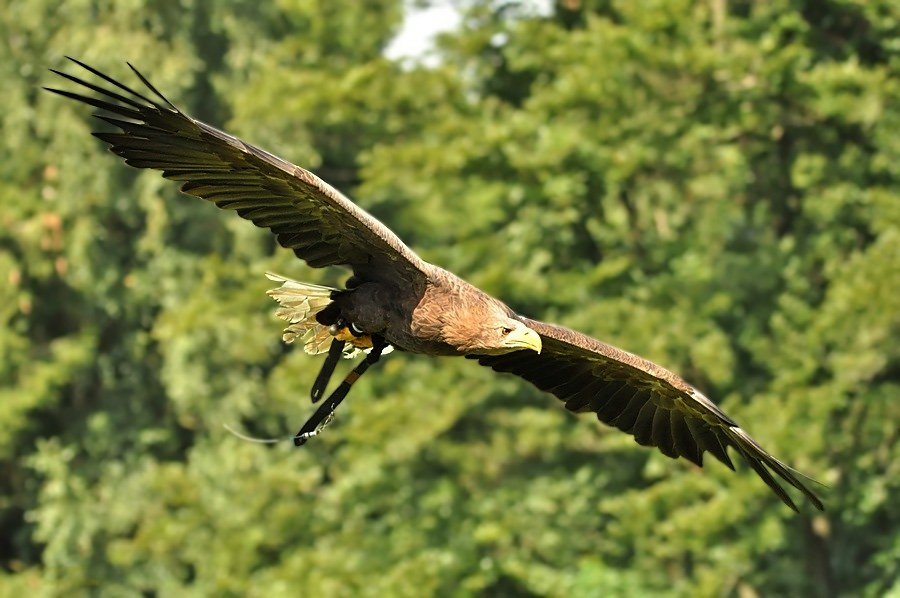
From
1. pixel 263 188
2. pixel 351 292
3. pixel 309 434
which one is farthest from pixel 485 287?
pixel 263 188

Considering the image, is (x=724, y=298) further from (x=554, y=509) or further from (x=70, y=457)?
(x=70, y=457)

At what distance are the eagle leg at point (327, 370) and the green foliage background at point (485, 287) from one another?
848 centimetres

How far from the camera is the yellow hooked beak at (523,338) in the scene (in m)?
7.74

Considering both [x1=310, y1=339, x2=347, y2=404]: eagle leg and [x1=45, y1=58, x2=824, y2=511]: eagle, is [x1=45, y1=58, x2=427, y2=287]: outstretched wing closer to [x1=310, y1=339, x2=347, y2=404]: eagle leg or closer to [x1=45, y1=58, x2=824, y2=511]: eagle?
[x1=45, y1=58, x2=824, y2=511]: eagle

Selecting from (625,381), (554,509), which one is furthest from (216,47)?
(625,381)

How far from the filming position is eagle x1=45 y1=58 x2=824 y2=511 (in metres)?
7.27

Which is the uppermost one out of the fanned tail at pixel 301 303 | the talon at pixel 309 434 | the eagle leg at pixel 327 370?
the fanned tail at pixel 301 303

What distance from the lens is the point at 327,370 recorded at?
791 centimetres

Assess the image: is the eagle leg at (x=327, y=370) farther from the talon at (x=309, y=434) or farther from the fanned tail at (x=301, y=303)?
the fanned tail at (x=301, y=303)

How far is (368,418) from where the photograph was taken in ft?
64.2

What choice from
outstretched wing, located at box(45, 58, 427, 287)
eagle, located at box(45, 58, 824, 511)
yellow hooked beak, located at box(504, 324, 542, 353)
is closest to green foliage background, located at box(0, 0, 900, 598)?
eagle, located at box(45, 58, 824, 511)

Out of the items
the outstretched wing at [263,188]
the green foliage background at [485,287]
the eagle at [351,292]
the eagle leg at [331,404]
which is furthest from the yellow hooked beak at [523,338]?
the green foliage background at [485,287]

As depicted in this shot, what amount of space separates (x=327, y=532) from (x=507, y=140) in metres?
5.91

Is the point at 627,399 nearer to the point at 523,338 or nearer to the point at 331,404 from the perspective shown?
the point at 523,338
